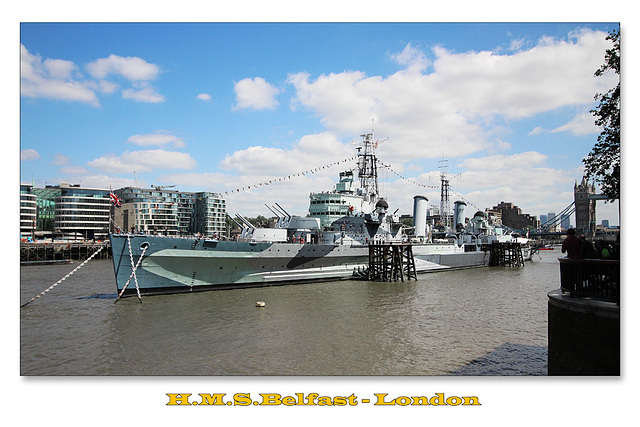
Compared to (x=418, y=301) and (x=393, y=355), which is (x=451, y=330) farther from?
(x=418, y=301)

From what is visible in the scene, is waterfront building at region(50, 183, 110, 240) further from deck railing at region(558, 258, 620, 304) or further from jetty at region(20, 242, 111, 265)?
deck railing at region(558, 258, 620, 304)

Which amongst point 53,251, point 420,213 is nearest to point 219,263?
point 420,213

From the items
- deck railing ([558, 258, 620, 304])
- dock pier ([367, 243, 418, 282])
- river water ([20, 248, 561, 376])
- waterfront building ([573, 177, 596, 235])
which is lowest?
river water ([20, 248, 561, 376])

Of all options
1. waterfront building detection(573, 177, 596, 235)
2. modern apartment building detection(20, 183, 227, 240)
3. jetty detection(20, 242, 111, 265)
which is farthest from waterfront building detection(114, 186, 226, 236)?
waterfront building detection(573, 177, 596, 235)

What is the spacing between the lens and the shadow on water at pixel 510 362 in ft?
28.7

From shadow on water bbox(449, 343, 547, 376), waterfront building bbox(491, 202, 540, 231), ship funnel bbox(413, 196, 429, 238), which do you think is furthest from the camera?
waterfront building bbox(491, 202, 540, 231)

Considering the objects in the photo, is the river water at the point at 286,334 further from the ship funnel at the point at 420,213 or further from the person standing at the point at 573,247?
the ship funnel at the point at 420,213

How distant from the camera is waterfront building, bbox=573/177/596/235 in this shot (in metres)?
11.4

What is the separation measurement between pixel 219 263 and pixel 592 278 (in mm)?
16442

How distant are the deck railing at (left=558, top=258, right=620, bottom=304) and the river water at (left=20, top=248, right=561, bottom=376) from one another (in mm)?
3305

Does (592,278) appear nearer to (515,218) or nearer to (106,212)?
(106,212)

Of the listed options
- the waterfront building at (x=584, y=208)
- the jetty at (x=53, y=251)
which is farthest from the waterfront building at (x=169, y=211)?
the waterfront building at (x=584, y=208)
